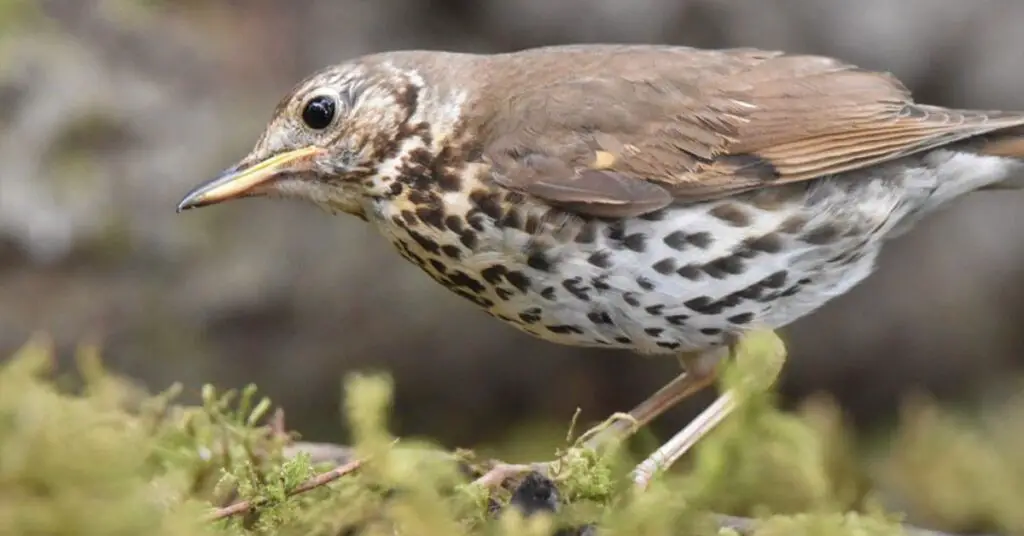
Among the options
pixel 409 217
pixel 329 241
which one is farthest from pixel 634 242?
pixel 329 241

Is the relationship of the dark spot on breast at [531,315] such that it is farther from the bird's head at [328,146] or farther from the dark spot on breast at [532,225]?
the bird's head at [328,146]

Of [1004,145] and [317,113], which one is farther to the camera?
[1004,145]

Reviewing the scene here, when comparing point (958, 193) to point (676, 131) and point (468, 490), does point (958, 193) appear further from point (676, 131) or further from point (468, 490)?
point (468, 490)

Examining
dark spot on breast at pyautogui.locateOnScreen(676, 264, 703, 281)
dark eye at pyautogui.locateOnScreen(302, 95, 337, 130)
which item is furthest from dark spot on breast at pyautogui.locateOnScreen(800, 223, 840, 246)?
dark eye at pyautogui.locateOnScreen(302, 95, 337, 130)

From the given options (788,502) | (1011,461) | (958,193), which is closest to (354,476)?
(788,502)

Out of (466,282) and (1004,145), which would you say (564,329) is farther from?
(1004,145)

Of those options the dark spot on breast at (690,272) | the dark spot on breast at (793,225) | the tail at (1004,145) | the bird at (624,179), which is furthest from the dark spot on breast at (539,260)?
the tail at (1004,145)
